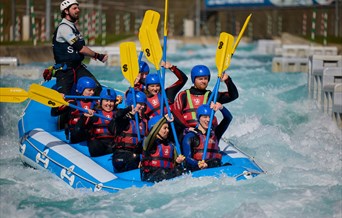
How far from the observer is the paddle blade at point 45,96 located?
827 cm

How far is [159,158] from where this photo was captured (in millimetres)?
7422

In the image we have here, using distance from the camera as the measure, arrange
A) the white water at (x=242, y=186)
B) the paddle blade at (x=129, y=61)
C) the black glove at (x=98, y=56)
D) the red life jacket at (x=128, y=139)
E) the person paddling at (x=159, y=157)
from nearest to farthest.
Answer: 1. the white water at (x=242, y=186)
2. the person paddling at (x=159, y=157)
3. the red life jacket at (x=128, y=139)
4. the paddle blade at (x=129, y=61)
5. the black glove at (x=98, y=56)

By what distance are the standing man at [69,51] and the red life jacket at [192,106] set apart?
42.0 inches

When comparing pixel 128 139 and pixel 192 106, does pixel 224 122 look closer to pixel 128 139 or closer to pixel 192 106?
pixel 192 106

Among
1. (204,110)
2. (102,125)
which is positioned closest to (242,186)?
(204,110)

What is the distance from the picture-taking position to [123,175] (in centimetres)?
760

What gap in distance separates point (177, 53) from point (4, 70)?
8392 millimetres

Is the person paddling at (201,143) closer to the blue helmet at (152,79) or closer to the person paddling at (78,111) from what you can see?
the blue helmet at (152,79)

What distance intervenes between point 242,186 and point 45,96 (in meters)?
2.20

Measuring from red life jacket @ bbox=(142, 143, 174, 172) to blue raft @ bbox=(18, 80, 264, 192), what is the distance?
0.16 metres

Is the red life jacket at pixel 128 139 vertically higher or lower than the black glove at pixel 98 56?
lower

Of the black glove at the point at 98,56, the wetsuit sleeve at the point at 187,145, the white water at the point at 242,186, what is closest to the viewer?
the white water at the point at 242,186

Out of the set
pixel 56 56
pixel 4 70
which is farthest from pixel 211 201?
pixel 4 70

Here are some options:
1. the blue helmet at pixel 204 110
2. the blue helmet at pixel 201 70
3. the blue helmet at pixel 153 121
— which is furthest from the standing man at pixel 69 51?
the blue helmet at pixel 204 110
